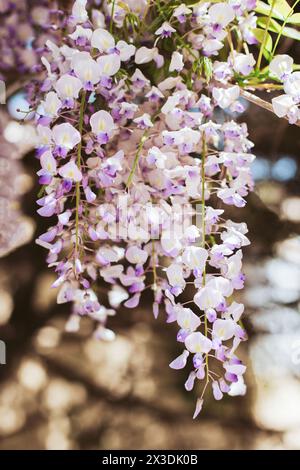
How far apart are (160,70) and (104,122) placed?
201mm

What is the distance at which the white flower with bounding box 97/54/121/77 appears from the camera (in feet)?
2.10

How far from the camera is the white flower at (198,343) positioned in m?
0.60

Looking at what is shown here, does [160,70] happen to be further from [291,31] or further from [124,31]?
[291,31]

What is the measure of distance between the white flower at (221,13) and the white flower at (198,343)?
365 millimetres

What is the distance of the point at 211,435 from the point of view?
1.31m

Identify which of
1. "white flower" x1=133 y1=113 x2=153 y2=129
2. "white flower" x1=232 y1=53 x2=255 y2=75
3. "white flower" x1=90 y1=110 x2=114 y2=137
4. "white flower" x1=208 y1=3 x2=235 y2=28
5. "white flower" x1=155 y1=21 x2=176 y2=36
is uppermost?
"white flower" x1=208 y1=3 x2=235 y2=28

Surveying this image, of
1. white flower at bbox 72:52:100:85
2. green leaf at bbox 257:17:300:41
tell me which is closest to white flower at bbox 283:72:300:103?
green leaf at bbox 257:17:300:41

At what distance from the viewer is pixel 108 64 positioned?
645 millimetres

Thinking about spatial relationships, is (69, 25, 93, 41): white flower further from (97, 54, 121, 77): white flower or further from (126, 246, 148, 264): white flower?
(126, 246, 148, 264): white flower

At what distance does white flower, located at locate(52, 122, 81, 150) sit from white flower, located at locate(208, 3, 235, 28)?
22 cm

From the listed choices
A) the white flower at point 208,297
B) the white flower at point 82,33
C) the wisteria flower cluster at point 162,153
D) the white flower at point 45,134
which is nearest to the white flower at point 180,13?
the wisteria flower cluster at point 162,153

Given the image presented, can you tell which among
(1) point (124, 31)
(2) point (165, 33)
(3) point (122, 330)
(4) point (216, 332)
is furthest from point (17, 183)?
(4) point (216, 332)

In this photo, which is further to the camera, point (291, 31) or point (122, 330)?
point (122, 330)

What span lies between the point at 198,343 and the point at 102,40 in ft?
1.17
